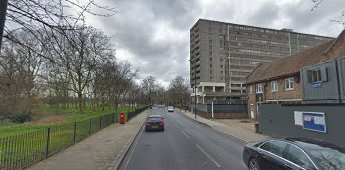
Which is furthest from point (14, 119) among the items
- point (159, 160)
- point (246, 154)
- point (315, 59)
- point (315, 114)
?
point (315, 59)

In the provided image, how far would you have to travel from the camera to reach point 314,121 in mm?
12578

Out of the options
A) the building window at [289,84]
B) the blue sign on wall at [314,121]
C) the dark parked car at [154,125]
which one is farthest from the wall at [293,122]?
the building window at [289,84]

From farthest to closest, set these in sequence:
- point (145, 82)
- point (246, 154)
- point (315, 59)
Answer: point (145, 82), point (315, 59), point (246, 154)

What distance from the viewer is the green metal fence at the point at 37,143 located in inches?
328

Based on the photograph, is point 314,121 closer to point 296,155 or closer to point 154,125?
point 296,155

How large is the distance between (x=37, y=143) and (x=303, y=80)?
60.7ft

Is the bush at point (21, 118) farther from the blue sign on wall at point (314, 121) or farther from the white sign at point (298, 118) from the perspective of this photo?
A: the blue sign on wall at point (314, 121)

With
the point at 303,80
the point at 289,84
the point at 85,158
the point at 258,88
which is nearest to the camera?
the point at 85,158

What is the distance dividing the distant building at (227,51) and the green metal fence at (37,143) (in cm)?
7000

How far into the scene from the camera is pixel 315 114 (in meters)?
12.5

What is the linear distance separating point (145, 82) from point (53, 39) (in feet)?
289

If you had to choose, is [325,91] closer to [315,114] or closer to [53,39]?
[315,114]

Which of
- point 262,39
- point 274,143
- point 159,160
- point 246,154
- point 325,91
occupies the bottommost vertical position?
point 159,160

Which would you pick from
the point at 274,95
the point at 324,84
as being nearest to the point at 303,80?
the point at 324,84
